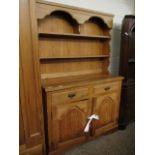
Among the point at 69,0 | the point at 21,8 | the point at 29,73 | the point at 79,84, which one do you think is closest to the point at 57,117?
the point at 79,84

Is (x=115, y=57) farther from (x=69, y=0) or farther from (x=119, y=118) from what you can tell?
(x=69, y=0)

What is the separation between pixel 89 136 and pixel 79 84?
800 mm

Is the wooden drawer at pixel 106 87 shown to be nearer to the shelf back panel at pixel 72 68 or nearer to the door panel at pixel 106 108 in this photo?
the door panel at pixel 106 108

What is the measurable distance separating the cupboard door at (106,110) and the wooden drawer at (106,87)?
0.24 feet

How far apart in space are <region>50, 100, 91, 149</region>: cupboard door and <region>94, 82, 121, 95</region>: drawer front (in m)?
0.20

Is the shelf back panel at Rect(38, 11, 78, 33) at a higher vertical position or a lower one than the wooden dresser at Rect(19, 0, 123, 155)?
higher

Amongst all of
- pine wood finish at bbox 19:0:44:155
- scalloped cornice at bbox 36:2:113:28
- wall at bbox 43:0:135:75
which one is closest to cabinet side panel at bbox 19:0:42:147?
pine wood finish at bbox 19:0:44:155

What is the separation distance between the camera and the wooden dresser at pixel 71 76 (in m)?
1.64

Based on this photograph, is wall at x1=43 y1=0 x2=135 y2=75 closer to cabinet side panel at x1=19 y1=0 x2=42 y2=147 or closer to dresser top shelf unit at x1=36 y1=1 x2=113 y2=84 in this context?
dresser top shelf unit at x1=36 y1=1 x2=113 y2=84

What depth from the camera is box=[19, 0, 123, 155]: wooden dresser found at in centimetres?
164

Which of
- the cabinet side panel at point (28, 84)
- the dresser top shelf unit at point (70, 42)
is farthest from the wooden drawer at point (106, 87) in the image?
the cabinet side panel at point (28, 84)

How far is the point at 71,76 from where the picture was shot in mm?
2180

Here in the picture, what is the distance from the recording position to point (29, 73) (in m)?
1.43

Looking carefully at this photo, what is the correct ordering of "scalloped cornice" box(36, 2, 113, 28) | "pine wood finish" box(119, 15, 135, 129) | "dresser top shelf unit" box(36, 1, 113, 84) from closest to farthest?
"scalloped cornice" box(36, 2, 113, 28) → "dresser top shelf unit" box(36, 1, 113, 84) → "pine wood finish" box(119, 15, 135, 129)
